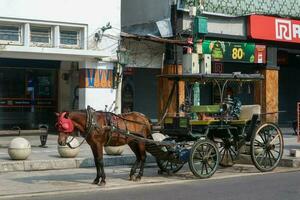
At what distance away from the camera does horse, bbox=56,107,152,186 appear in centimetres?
1131

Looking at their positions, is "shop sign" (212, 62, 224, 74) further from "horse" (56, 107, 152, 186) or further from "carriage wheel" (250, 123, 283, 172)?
"horse" (56, 107, 152, 186)

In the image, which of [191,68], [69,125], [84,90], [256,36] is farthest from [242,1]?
[69,125]

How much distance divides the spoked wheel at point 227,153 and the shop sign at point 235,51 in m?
10.2

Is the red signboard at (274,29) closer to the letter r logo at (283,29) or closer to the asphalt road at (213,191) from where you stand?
the letter r logo at (283,29)

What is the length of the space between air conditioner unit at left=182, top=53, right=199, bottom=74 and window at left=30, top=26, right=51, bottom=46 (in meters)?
5.39

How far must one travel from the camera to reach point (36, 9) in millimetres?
21203

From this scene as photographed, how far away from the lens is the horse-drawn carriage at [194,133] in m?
11.8

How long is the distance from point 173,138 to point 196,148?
0.96m

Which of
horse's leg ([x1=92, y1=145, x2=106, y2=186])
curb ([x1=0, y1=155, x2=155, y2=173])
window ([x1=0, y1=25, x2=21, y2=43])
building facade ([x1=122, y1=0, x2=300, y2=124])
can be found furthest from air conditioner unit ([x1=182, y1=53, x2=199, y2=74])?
horse's leg ([x1=92, y1=145, x2=106, y2=186])

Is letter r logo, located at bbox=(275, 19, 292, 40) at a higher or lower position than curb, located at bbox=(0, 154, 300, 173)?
higher

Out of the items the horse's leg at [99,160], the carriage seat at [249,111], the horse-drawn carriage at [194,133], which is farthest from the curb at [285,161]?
the horse's leg at [99,160]

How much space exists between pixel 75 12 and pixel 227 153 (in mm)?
10379

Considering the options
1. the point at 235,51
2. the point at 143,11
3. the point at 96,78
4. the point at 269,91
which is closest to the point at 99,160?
the point at 96,78

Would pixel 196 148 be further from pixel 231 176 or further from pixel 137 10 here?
pixel 137 10
